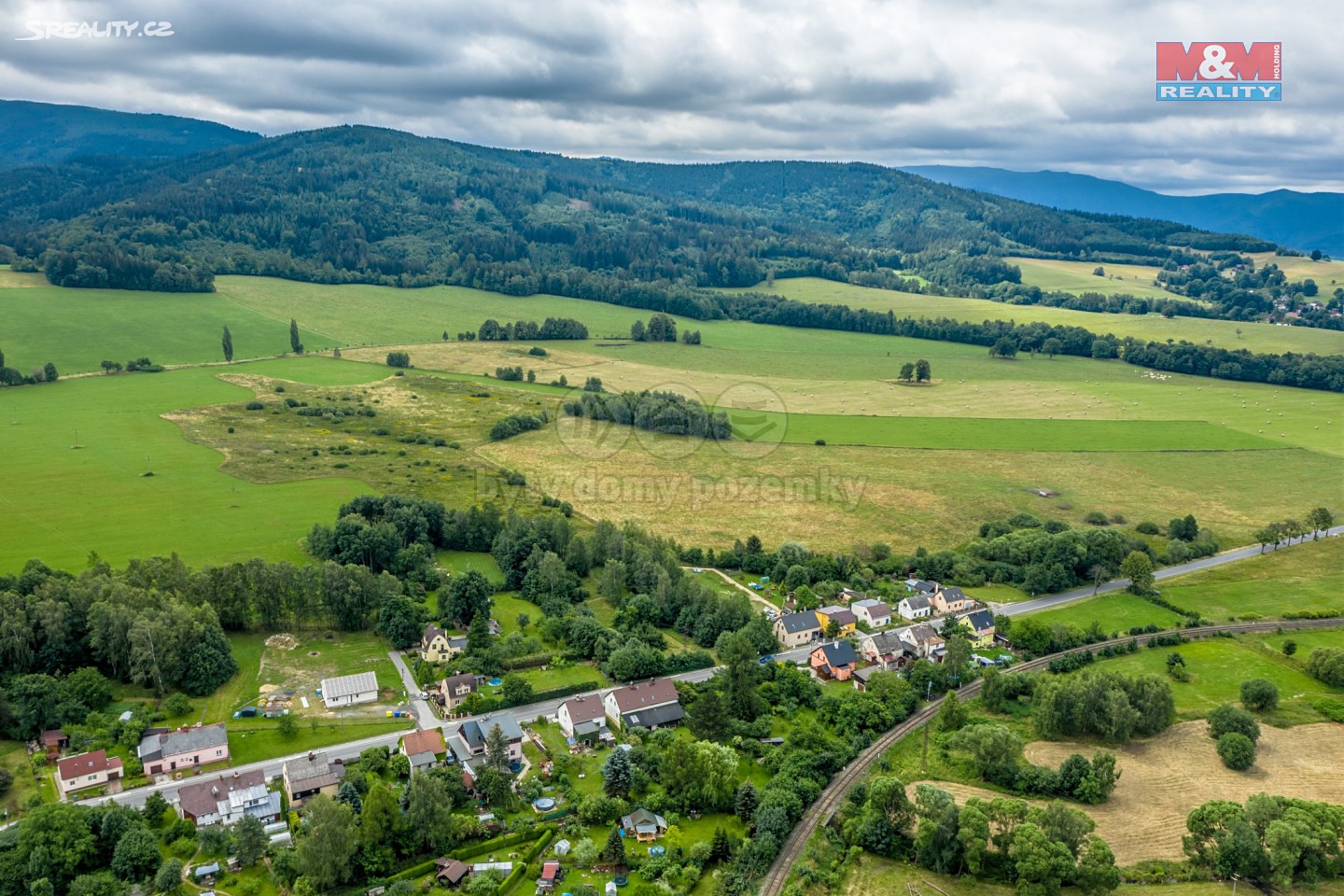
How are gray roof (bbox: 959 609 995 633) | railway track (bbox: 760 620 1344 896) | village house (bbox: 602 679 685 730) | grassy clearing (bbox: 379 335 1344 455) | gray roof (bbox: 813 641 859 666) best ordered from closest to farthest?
railway track (bbox: 760 620 1344 896), village house (bbox: 602 679 685 730), gray roof (bbox: 813 641 859 666), gray roof (bbox: 959 609 995 633), grassy clearing (bbox: 379 335 1344 455)

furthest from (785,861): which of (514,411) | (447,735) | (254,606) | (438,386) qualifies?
(438,386)

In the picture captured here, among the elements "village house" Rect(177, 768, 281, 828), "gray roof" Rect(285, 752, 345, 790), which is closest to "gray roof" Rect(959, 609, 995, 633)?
"gray roof" Rect(285, 752, 345, 790)

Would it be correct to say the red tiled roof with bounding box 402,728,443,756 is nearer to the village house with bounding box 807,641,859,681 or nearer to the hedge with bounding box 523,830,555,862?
the hedge with bounding box 523,830,555,862

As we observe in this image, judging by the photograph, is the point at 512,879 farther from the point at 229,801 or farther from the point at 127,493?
the point at 127,493

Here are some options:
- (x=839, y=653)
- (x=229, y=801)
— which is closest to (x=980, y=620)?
(x=839, y=653)

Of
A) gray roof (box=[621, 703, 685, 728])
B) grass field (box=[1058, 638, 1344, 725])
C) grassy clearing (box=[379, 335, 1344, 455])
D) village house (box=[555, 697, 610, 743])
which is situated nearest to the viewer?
village house (box=[555, 697, 610, 743])

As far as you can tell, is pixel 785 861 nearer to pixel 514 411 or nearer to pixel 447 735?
pixel 447 735
